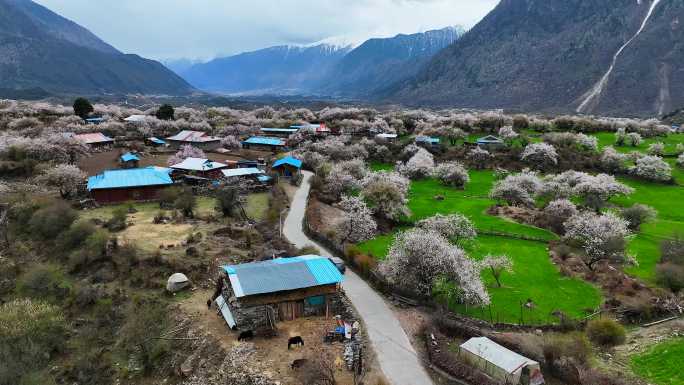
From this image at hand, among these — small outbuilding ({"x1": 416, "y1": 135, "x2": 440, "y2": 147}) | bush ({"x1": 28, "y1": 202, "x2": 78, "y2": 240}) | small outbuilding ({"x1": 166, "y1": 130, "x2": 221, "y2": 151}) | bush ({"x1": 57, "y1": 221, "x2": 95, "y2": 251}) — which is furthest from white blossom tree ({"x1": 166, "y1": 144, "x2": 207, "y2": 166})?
small outbuilding ({"x1": 416, "y1": 135, "x2": 440, "y2": 147})

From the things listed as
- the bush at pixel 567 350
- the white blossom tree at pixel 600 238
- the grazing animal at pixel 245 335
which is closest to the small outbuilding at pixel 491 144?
the white blossom tree at pixel 600 238

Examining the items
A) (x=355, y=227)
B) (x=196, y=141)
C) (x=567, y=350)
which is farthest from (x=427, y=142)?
(x=567, y=350)

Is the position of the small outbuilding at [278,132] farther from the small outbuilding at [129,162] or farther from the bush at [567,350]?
the bush at [567,350]

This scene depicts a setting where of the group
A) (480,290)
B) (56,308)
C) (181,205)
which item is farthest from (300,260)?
(181,205)

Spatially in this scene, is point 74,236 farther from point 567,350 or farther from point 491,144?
point 491,144

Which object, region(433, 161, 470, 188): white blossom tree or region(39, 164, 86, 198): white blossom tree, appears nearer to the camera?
region(39, 164, 86, 198): white blossom tree

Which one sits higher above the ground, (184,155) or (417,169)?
(184,155)

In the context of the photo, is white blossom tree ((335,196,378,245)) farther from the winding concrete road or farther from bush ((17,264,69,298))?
bush ((17,264,69,298))
